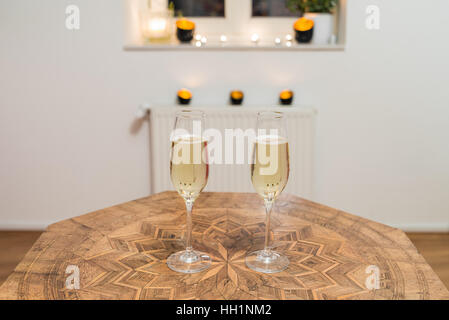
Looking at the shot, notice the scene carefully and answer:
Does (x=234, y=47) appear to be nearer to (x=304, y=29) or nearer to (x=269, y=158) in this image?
(x=304, y=29)

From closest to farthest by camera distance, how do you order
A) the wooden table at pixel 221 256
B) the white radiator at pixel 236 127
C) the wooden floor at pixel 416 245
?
1. the wooden table at pixel 221 256
2. the wooden floor at pixel 416 245
3. the white radiator at pixel 236 127

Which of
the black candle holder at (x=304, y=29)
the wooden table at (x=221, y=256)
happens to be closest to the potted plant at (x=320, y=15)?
the black candle holder at (x=304, y=29)

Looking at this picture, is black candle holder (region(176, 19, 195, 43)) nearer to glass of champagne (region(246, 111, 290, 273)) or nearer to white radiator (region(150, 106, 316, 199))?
white radiator (region(150, 106, 316, 199))

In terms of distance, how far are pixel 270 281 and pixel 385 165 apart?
1.86m

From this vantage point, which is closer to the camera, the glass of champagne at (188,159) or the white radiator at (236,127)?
the glass of champagne at (188,159)

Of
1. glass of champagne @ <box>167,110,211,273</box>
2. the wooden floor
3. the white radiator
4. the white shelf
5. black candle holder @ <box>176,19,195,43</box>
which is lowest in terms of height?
the wooden floor

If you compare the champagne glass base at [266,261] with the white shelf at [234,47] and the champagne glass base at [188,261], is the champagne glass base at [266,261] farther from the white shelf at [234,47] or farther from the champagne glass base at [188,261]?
the white shelf at [234,47]

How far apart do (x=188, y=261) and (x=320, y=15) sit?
74.4 inches

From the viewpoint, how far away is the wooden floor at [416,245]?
2.09m

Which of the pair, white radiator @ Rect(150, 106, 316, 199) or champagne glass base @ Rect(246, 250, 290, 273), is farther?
white radiator @ Rect(150, 106, 316, 199)

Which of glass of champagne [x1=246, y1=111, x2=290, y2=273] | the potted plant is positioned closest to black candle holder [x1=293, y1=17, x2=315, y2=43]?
the potted plant

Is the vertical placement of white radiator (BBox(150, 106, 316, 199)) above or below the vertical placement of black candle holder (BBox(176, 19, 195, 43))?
below

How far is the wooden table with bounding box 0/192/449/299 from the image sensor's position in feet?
2.23
